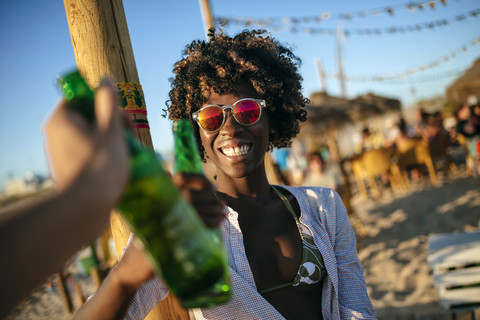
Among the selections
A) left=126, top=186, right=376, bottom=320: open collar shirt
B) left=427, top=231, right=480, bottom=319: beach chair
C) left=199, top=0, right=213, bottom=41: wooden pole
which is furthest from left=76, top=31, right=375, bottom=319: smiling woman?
left=199, top=0, right=213, bottom=41: wooden pole

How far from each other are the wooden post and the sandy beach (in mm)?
1906

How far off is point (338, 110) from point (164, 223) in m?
11.6

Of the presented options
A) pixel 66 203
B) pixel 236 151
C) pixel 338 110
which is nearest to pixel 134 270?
pixel 66 203

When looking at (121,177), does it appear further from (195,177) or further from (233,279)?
(233,279)

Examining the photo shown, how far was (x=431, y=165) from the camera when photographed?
9.23 meters

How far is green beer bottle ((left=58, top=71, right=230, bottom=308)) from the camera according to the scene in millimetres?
565

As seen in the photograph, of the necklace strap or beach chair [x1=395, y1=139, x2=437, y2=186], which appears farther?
beach chair [x1=395, y1=139, x2=437, y2=186]

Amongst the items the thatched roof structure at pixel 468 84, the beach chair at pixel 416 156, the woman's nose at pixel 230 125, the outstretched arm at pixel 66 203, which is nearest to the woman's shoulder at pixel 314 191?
the woman's nose at pixel 230 125

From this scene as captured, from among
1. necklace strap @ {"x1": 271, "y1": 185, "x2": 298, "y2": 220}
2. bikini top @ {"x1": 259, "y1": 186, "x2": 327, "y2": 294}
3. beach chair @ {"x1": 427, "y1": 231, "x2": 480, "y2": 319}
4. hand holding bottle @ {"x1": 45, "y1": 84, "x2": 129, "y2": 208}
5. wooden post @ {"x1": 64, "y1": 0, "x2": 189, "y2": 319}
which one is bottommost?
beach chair @ {"x1": 427, "y1": 231, "x2": 480, "y2": 319}

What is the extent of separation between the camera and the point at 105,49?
143 centimetres

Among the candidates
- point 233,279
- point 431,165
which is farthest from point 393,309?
point 431,165

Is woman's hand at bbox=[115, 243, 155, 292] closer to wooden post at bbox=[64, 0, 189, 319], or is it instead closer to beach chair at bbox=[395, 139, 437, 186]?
wooden post at bbox=[64, 0, 189, 319]

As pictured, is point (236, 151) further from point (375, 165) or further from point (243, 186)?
point (375, 165)

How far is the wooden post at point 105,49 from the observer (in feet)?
4.66
